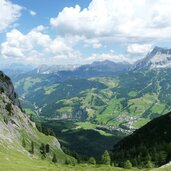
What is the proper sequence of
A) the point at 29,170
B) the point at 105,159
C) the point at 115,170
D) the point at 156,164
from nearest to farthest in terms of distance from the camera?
the point at 29,170, the point at 115,170, the point at 156,164, the point at 105,159

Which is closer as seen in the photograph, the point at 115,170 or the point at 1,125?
the point at 115,170

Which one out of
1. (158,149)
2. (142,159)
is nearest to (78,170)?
(142,159)

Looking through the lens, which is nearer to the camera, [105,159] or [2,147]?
[2,147]

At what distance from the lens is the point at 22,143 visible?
198m

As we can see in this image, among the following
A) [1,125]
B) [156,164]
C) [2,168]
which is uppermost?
[1,125]

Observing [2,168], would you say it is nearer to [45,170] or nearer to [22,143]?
[45,170]

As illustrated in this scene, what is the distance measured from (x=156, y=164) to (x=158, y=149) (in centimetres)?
3294

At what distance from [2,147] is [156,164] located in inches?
2917

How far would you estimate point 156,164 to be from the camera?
167875 mm

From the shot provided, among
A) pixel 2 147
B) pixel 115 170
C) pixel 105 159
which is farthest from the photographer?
pixel 105 159

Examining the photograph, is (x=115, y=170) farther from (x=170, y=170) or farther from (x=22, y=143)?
(x=22, y=143)

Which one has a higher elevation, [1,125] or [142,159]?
[1,125]

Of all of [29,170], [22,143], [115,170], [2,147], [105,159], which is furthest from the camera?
[22,143]

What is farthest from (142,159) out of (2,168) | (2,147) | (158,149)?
(2,168)
